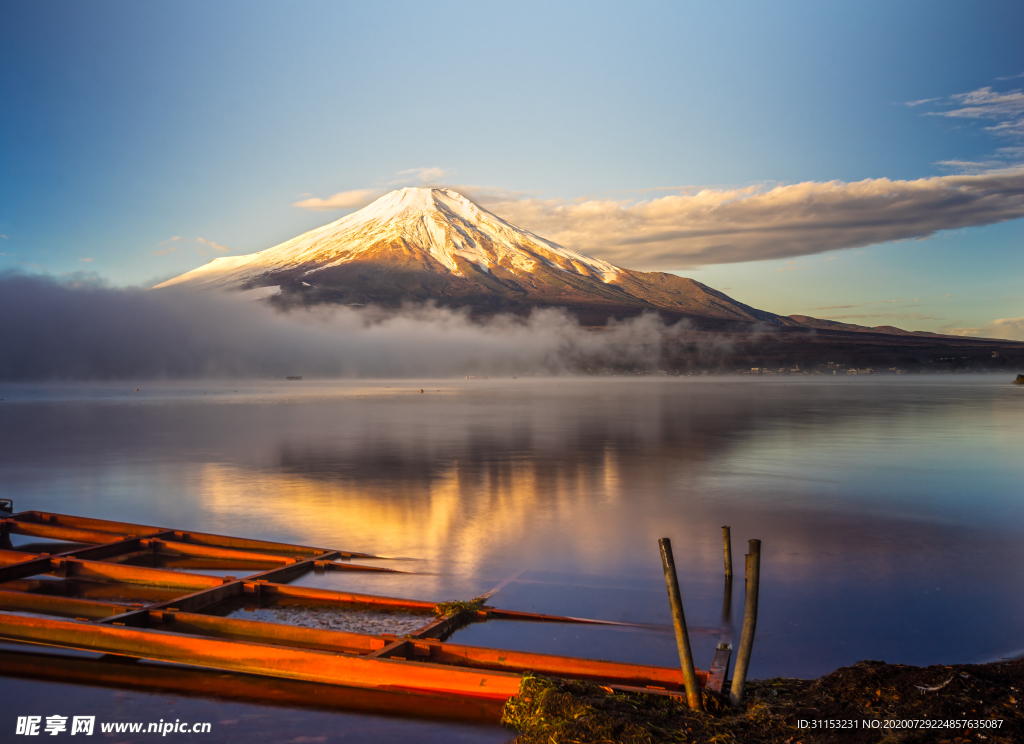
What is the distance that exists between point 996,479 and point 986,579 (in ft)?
33.9

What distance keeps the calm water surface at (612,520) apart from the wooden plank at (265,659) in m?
0.36

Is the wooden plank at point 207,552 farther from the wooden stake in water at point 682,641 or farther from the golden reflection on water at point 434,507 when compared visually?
the wooden stake in water at point 682,641

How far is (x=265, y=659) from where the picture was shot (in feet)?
20.0

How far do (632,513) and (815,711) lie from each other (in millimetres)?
8250

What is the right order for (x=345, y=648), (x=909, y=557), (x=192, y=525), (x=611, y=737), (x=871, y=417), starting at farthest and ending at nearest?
(x=871, y=417) → (x=192, y=525) → (x=909, y=557) → (x=345, y=648) → (x=611, y=737)

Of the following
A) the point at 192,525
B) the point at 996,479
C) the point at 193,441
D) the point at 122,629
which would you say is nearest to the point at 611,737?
the point at 122,629

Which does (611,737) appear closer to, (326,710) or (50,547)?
(326,710)

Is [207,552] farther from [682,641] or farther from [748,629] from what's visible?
[748,629]

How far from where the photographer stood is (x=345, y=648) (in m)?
6.32

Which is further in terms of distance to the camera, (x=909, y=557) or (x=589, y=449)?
(x=589, y=449)

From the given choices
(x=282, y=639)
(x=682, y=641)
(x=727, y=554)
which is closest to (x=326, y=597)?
(x=282, y=639)

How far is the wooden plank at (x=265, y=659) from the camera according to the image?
5.62 meters

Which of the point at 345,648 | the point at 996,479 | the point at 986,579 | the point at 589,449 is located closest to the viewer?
the point at 345,648

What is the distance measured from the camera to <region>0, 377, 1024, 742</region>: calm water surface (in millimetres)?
6977
